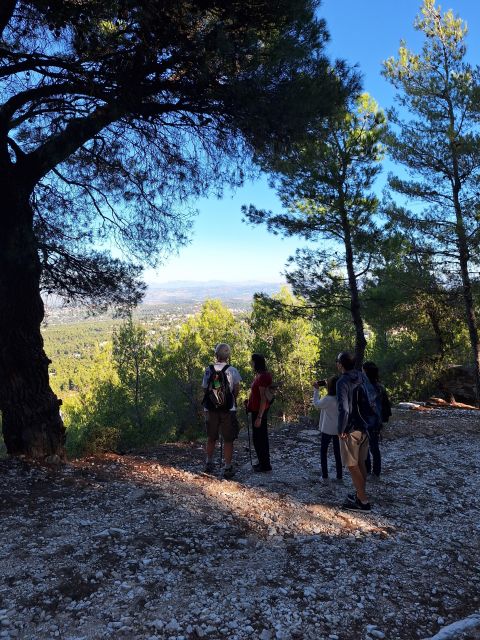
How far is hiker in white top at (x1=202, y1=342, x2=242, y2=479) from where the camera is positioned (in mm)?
5786

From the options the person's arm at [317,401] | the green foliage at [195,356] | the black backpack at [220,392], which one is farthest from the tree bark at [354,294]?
the green foliage at [195,356]

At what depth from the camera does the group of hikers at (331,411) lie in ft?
16.2

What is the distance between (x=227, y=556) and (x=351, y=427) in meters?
2.06

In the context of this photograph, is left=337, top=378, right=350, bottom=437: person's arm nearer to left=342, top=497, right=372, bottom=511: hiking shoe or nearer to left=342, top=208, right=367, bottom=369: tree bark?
left=342, top=497, right=372, bottom=511: hiking shoe

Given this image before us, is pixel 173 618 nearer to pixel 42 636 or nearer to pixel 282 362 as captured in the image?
pixel 42 636

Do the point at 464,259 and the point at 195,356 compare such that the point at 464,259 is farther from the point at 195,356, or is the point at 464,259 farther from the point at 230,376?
the point at 195,356

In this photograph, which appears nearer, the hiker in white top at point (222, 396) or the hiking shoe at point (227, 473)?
the hiker in white top at point (222, 396)

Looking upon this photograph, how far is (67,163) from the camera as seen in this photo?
7066 mm

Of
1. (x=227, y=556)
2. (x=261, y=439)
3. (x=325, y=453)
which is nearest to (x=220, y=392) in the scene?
(x=261, y=439)

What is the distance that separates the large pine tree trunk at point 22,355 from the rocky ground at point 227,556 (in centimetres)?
50

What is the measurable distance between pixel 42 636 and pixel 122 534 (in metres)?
1.41

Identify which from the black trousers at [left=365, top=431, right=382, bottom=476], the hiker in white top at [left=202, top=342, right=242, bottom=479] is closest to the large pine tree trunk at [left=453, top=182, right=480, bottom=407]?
the black trousers at [left=365, top=431, right=382, bottom=476]

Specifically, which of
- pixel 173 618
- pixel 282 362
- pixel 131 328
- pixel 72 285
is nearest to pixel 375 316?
pixel 72 285

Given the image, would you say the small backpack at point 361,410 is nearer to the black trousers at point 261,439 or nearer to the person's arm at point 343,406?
the person's arm at point 343,406
